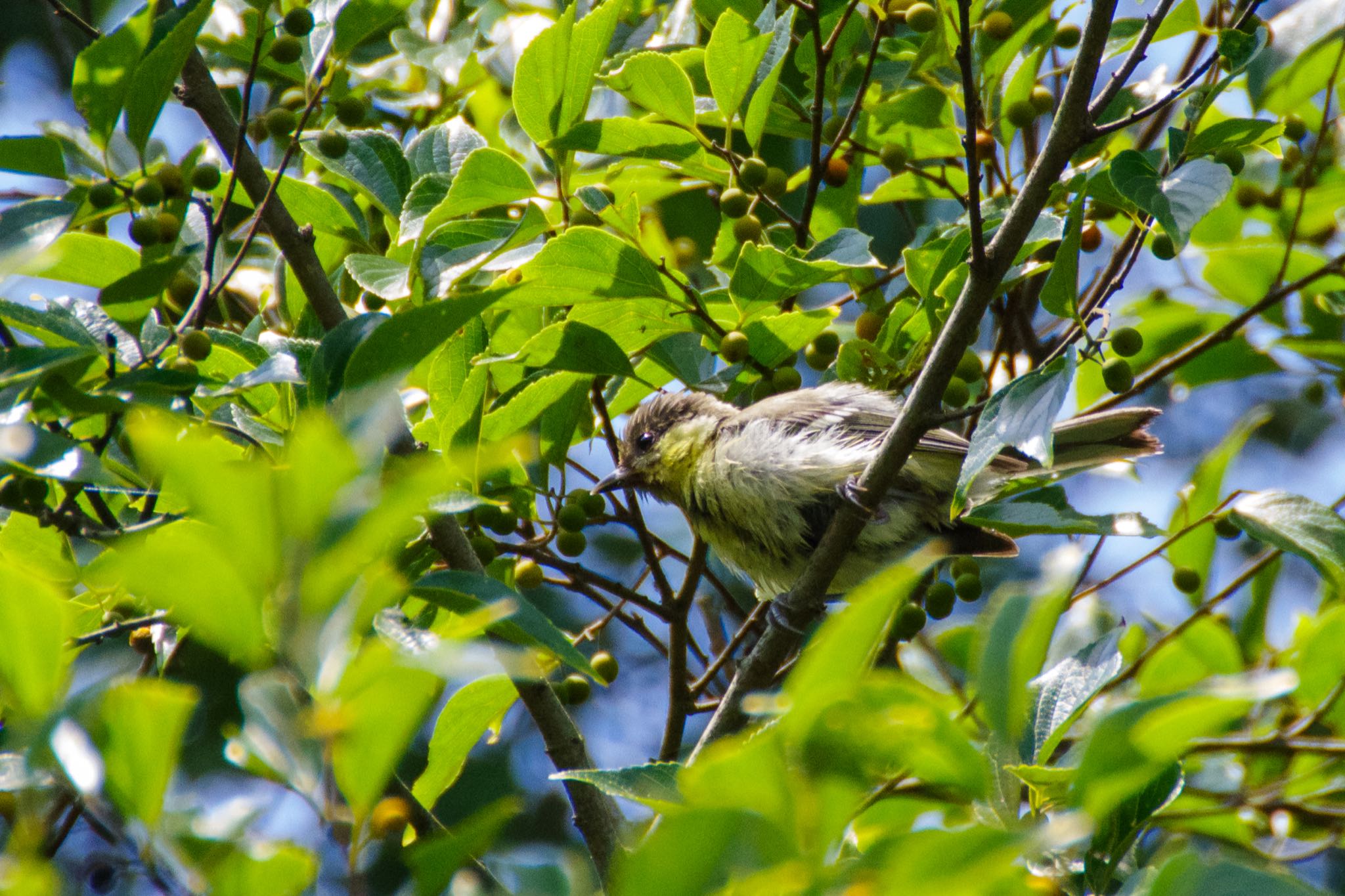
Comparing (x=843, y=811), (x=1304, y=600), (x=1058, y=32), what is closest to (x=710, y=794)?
(x=843, y=811)

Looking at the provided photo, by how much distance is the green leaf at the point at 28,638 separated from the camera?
1.22 meters

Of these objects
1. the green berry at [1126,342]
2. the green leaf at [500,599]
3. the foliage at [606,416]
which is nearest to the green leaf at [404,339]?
the foliage at [606,416]

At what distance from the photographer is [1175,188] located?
7.64 ft

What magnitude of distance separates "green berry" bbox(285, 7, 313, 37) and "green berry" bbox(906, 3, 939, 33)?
156cm

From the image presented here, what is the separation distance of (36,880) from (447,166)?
2.58 m

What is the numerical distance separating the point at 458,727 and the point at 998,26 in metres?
2.33

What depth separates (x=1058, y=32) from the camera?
11.8 ft

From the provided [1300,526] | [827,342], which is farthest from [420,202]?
[1300,526]

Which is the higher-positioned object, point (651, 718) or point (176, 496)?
point (176, 496)

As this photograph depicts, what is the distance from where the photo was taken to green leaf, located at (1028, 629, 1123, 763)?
2.21 meters

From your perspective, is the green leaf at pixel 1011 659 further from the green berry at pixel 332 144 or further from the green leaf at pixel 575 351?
the green berry at pixel 332 144

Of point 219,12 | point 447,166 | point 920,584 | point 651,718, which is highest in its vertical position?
point 219,12

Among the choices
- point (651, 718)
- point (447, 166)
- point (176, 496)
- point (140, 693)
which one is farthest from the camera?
point (651, 718)

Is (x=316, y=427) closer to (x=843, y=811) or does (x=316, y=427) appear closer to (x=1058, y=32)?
(x=843, y=811)
